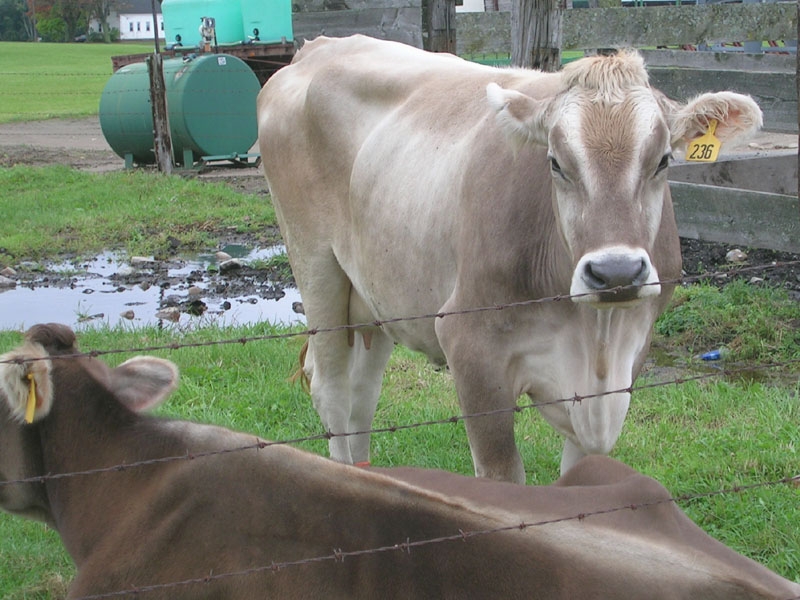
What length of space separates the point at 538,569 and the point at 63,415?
1578 mm

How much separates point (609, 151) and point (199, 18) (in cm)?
2054

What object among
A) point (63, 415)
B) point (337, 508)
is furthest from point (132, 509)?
point (337, 508)

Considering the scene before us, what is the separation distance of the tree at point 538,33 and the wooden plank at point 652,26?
7.11 feet

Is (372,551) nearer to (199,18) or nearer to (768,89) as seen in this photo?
(768,89)

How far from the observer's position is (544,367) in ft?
13.3

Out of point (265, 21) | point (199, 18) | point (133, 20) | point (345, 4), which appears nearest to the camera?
point (345, 4)

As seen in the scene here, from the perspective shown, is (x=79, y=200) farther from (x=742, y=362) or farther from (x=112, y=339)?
(x=742, y=362)

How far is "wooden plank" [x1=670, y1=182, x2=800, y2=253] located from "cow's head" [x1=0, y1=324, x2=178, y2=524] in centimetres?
Result: 561

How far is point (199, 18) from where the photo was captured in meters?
22.7

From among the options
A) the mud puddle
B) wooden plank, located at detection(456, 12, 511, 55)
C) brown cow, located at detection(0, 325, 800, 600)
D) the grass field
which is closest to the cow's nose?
brown cow, located at detection(0, 325, 800, 600)

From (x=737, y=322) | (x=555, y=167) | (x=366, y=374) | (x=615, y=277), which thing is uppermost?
(x=555, y=167)

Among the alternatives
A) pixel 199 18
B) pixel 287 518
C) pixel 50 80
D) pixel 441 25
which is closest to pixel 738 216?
pixel 441 25

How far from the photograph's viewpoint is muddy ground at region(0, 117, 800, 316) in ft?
27.4

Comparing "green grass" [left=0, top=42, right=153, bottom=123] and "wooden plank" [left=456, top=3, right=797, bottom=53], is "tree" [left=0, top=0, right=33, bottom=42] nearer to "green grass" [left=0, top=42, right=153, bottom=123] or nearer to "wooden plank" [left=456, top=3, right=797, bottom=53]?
"green grass" [left=0, top=42, right=153, bottom=123]
